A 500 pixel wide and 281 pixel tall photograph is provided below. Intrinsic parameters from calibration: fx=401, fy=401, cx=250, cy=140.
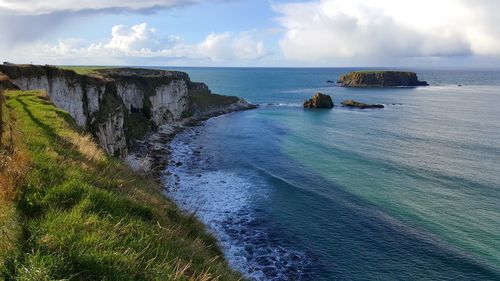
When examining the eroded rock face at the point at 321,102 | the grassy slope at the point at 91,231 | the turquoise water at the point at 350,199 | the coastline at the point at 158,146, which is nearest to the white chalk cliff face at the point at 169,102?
the coastline at the point at 158,146

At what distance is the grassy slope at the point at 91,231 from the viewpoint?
595 cm

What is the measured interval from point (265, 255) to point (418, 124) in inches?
2584

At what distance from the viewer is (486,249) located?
29.1 metres

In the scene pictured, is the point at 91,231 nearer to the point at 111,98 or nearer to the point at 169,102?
the point at 111,98

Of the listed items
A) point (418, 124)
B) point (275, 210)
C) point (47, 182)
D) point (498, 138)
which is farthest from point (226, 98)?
point (47, 182)

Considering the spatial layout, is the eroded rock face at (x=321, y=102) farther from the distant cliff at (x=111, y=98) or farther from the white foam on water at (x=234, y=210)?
the white foam on water at (x=234, y=210)

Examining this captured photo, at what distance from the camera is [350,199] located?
38.8 m

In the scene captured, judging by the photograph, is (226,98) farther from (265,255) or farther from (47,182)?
(47,182)

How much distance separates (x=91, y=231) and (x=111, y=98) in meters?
46.3

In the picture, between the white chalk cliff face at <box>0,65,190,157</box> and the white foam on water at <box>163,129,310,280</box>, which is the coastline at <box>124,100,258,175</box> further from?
the white chalk cliff face at <box>0,65,190,157</box>

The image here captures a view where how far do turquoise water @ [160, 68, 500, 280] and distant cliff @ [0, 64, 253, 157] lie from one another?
298 inches

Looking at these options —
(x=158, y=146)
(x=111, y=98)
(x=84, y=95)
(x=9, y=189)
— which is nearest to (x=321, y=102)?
(x=158, y=146)

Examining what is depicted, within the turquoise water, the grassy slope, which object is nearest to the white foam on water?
the turquoise water

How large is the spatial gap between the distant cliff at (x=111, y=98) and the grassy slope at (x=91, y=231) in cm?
2391
